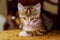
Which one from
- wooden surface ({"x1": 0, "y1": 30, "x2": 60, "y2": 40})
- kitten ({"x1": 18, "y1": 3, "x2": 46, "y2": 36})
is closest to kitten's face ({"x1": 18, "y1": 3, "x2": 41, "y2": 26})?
kitten ({"x1": 18, "y1": 3, "x2": 46, "y2": 36})

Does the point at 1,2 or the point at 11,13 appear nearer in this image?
the point at 11,13

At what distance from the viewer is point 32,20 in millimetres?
1101

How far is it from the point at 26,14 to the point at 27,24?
0.25 ft

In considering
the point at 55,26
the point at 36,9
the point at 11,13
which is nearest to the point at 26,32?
the point at 36,9

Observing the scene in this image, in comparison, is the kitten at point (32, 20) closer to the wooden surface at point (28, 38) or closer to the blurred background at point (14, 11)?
the wooden surface at point (28, 38)

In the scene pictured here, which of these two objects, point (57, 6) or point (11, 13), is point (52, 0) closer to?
point (57, 6)

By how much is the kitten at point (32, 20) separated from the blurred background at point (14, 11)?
0.18 metres

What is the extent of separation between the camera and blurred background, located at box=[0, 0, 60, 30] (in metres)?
1.29

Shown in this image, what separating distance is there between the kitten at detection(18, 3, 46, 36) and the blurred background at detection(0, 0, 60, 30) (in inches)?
Answer: 7.0

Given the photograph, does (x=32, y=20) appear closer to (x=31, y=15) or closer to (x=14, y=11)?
(x=31, y=15)

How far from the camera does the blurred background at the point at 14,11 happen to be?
129cm

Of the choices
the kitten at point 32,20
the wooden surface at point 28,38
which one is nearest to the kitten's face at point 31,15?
the kitten at point 32,20

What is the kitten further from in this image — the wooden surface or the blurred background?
the blurred background

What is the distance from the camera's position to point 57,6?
1301mm
